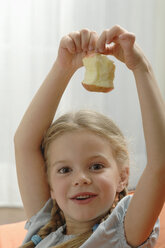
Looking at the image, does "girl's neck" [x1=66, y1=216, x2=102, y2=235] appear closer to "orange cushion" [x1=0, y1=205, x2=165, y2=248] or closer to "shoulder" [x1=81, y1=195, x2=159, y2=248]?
"shoulder" [x1=81, y1=195, x2=159, y2=248]

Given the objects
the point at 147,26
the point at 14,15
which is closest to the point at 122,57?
the point at 14,15

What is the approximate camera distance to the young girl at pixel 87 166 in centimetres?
93

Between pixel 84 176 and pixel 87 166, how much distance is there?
0.12ft

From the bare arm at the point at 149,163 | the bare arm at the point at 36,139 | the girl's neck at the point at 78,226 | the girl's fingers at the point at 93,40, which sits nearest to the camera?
the bare arm at the point at 149,163

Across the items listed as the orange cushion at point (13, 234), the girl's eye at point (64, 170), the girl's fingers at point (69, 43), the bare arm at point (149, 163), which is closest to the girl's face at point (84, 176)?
the girl's eye at point (64, 170)

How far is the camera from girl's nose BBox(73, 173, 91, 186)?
3.39 ft

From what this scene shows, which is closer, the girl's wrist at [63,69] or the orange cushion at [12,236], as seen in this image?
the girl's wrist at [63,69]

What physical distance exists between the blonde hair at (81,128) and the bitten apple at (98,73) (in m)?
0.15

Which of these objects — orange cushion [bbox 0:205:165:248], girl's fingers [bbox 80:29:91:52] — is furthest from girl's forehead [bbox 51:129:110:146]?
orange cushion [bbox 0:205:165:248]

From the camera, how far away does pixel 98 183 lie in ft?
3.44

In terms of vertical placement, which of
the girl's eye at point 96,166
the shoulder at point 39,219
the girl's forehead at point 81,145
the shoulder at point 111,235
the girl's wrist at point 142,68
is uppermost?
the girl's wrist at point 142,68

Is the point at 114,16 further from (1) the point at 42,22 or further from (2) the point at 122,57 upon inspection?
(2) the point at 122,57

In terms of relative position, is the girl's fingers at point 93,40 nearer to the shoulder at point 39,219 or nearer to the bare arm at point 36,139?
the bare arm at point 36,139

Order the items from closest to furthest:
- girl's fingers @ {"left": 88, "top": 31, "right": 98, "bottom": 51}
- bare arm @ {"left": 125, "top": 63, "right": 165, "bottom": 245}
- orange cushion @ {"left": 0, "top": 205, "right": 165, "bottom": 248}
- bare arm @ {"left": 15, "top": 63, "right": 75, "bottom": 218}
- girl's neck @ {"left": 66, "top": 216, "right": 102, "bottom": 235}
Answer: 1. bare arm @ {"left": 125, "top": 63, "right": 165, "bottom": 245}
2. girl's fingers @ {"left": 88, "top": 31, "right": 98, "bottom": 51}
3. girl's neck @ {"left": 66, "top": 216, "right": 102, "bottom": 235}
4. bare arm @ {"left": 15, "top": 63, "right": 75, "bottom": 218}
5. orange cushion @ {"left": 0, "top": 205, "right": 165, "bottom": 248}
